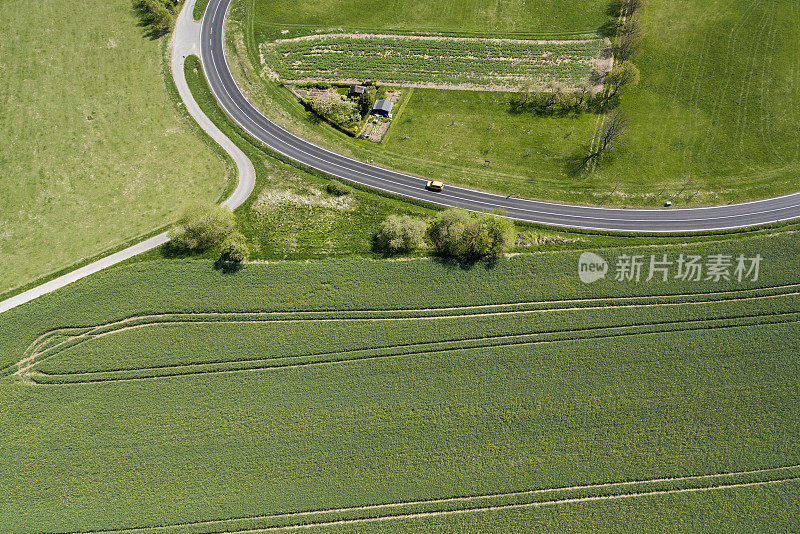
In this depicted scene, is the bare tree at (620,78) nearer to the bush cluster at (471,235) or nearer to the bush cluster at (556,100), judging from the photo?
the bush cluster at (556,100)

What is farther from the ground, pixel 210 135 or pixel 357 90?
pixel 357 90

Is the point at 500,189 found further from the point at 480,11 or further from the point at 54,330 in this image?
the point at 54,330

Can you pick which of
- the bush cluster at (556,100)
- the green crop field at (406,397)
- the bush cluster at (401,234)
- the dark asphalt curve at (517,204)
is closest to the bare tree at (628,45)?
the bush cluster at (556,100)

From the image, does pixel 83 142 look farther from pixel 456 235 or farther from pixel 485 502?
pixel 485 502

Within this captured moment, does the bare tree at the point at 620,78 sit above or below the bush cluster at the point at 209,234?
above

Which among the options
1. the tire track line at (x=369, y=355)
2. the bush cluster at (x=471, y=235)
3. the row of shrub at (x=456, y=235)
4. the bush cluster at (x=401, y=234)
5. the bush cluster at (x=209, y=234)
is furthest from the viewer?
the bush cluster at (x=401, y=234)

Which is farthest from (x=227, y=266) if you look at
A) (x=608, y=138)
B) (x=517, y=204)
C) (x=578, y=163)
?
(x=608, y=138)
